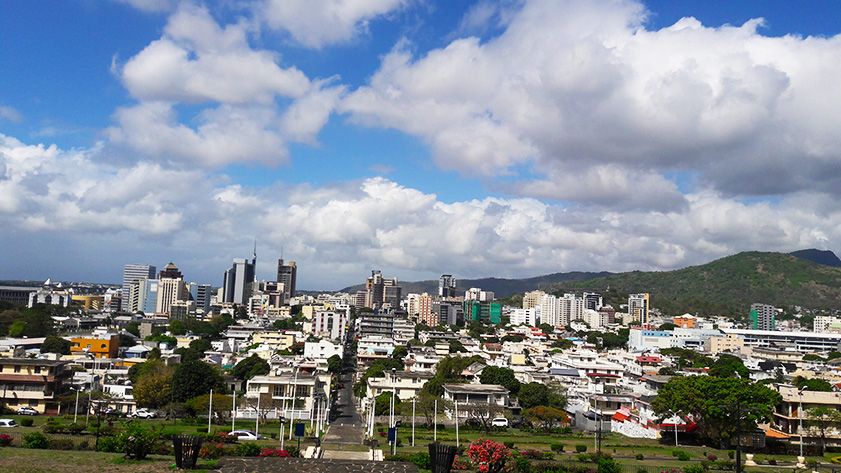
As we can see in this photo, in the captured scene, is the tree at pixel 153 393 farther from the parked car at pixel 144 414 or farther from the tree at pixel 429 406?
the tree at pixel 429 406

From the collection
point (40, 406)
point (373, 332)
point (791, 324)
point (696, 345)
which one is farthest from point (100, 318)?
point (791, 324)

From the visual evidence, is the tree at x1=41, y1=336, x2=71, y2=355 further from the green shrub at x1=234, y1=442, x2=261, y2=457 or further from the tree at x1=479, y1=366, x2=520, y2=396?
the green shrub at x1=234, y1=442, x2=261, y2=457

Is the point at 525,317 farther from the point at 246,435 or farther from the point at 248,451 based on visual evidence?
the point at 248,451

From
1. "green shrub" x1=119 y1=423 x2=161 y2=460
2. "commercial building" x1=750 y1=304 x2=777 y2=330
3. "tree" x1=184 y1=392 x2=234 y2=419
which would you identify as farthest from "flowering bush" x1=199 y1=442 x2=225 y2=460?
"commercial building" x1=750 y1=304 x2=777 y2=330

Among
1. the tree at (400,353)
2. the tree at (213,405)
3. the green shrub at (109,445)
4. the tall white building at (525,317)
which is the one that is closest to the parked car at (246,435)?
the tree at (213,405)

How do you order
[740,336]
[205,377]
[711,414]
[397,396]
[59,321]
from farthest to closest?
1. [740,336]
2. [59,321]
3. [397,396]
4. [205,377]
5. [711,414]

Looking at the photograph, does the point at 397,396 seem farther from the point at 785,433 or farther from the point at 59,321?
the point at 59,321

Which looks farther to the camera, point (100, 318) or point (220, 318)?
point (220, 318)
